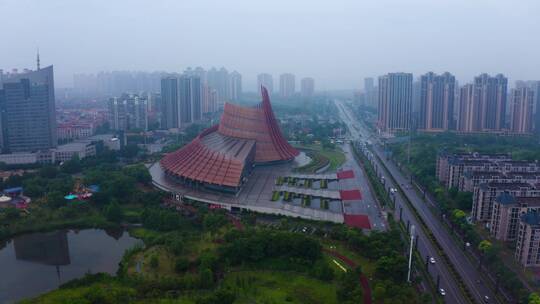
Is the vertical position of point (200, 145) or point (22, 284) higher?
point (200, 145)

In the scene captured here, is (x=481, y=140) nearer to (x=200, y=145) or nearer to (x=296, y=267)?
(x=200, y=145)

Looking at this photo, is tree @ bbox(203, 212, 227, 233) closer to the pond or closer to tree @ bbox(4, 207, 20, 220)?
the pond

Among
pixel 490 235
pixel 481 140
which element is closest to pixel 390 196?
pixel 490 235

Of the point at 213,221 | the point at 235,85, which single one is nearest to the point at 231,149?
the point at 213,221

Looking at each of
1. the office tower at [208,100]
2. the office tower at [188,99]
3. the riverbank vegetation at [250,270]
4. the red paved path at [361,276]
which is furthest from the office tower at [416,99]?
the red paved path at [361,276]

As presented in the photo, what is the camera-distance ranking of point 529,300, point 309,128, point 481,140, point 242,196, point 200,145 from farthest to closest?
point 309,128
point 481,140
point 200,145
point 242,196
point 529,300

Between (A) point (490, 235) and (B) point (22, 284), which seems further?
(A) point (490, 235)

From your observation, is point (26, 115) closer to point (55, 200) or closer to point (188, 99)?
point (55, 200)
